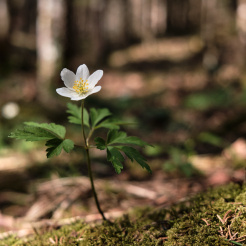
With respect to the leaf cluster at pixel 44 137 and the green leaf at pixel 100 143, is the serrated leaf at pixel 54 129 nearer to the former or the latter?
the leaf cluster at pixel 44 137

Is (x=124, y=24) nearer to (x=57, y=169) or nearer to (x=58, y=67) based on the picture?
(x=58, y=67)

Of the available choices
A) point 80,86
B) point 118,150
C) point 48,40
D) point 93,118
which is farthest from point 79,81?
point 48,40

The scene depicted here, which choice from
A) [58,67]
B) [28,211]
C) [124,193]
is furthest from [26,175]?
[58,67]

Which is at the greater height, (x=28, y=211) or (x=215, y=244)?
(x=215, y=244)

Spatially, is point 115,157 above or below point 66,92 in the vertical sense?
below

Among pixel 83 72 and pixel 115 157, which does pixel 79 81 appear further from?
pixel 115 157

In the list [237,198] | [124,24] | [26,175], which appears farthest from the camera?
[124,24]

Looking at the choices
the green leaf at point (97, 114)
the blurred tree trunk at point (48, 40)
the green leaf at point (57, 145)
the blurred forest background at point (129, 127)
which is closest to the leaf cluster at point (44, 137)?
the green leaf at point (57, 145)
